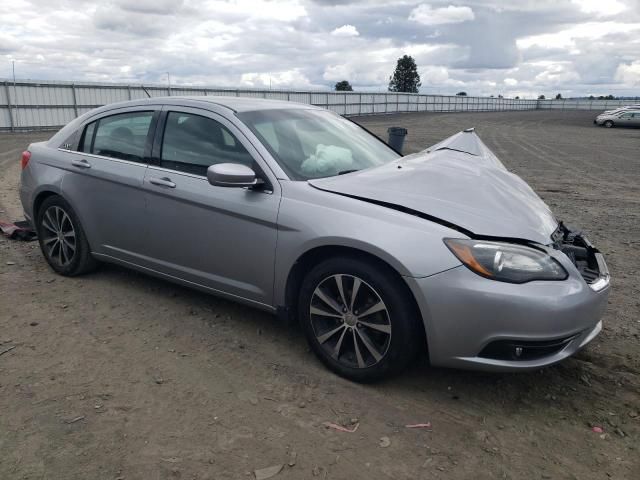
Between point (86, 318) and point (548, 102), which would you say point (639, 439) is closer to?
point (86, 318)

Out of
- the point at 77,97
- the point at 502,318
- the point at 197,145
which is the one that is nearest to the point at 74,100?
the point at 77,97

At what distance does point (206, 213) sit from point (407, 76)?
303 feet

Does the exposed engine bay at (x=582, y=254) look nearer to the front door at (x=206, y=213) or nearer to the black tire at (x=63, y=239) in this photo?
the front door at (x=206, y=213)

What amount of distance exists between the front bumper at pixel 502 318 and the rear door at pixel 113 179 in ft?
7.75

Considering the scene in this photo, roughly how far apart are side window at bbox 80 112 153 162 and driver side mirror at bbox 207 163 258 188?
1.11m

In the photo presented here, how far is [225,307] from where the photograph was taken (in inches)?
165

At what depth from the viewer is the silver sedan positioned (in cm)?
272

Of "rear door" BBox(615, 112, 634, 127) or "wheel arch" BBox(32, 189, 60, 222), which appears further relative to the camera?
"rear door" BBox(615, 112, 634, 127)

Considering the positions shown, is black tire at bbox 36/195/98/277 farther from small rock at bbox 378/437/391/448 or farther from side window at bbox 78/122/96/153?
small rock at bbox 378/437/391/448

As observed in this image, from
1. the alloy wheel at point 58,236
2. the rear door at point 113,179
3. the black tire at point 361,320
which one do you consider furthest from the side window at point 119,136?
the black tire at point 361,320

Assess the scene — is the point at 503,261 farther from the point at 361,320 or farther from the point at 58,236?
the point at 58,236

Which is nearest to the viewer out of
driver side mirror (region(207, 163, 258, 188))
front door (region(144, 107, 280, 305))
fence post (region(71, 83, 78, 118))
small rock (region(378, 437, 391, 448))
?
small rock (region(378, 437, 391, 448))

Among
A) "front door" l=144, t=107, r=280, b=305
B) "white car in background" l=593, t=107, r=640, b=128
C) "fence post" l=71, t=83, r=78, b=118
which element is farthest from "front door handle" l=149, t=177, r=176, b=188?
"white car in background" l=593, t=107, r=640, b=128

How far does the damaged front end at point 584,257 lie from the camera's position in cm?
301
